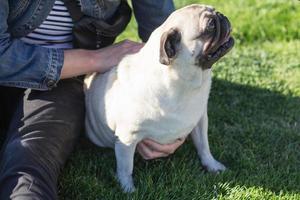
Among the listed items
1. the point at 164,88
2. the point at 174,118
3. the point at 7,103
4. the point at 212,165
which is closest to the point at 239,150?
the point at 212,165

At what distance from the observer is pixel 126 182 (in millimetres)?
2422

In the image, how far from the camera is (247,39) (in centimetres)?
435

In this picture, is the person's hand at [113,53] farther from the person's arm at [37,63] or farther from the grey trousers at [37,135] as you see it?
the grey trousers at [37,135]

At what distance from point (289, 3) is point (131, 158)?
2.68 meters

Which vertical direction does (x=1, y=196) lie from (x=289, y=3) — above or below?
above

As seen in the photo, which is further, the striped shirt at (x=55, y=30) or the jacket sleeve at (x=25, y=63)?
the striped shirt at (x=55, y=30)

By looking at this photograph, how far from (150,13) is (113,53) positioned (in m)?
0.35

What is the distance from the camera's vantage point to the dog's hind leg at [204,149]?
2588 millimetres

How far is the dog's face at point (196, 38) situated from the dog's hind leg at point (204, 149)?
0.45 metres

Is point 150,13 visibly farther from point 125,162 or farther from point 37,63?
point 125,162

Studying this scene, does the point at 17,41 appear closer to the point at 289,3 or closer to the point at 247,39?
the point at 247,39

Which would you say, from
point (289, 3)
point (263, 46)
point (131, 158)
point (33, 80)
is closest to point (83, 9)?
point (33, 80)

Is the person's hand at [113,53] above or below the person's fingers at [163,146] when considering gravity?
above

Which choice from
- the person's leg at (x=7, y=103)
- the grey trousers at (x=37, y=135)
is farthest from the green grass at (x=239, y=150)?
the person's leg at (x=7, y=103)
